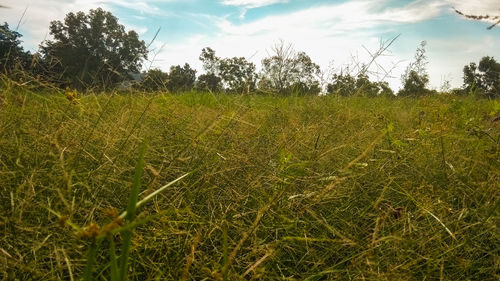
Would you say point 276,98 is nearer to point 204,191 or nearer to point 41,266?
point 204,191

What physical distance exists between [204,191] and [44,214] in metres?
0.52

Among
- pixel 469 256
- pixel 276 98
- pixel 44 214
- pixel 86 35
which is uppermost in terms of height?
pixel 86 35

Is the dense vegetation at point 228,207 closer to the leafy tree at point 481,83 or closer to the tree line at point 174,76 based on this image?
the tree line at point 174,76

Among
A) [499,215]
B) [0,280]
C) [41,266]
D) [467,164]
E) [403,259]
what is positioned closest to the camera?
[0,280]

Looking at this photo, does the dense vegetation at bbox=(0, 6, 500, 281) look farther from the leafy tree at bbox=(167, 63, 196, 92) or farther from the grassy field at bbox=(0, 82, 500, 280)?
the leafy tree at bbox=(167, 63, 196, 92)

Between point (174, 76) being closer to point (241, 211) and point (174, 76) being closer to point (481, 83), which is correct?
point (241, 211)

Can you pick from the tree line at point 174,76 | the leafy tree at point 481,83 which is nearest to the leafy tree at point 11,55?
the tree line at point 174,76

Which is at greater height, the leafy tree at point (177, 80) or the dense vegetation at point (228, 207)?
the leafy tree at point (177, 80)

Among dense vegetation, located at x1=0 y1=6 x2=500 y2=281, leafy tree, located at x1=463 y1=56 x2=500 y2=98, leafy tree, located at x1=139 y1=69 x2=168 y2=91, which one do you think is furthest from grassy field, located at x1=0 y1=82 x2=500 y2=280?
leafy tree, located at x1=463 y1=56 x2=500 y2=98

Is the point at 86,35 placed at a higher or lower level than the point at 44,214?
higher

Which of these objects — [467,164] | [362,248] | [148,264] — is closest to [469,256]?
[362,248]

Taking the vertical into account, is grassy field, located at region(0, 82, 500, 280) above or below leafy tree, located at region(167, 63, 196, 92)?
below

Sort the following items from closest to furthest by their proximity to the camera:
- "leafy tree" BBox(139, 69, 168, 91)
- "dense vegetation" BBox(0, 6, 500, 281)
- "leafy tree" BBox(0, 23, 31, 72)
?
"dense vegetation" BBox(0, 6, 500, 281) → "leafy tree" BBox(0, 23, 31, 72) → "leafy tree" BBox(139, 69, 168, 91)

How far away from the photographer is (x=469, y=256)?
111 centimetres
